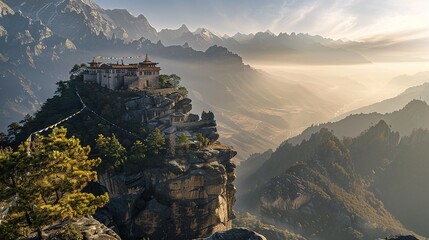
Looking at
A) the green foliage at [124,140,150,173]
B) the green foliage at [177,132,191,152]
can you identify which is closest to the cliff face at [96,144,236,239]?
the green foliage at [124,140,150,173]

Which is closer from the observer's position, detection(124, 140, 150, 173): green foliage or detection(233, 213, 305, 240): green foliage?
detection(124, 140, 150, 173): green foliage

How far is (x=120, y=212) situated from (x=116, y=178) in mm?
8456

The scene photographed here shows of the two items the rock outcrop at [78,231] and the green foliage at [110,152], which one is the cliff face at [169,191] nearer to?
the green foliage at [110,152]

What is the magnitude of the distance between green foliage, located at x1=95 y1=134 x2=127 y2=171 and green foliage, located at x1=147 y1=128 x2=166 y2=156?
7.36 m

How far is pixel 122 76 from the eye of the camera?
11825cm

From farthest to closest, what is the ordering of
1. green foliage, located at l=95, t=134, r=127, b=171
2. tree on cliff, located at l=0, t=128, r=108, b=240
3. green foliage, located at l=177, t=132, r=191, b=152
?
green foliage, located at l=177, t=132, r=191, b=152
green foliage, located at l=95, t=134, r=127, b=171
tree on cliff, located at l=0, t=128, r=108, b=240

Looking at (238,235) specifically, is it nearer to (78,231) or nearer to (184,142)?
(78,231)

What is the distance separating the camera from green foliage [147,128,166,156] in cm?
9275

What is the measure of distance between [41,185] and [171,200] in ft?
173

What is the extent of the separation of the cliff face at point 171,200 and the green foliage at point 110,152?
313 cm

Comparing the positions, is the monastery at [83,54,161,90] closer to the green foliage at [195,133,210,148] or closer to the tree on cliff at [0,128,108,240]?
the green foliage at [195,133,210,148]

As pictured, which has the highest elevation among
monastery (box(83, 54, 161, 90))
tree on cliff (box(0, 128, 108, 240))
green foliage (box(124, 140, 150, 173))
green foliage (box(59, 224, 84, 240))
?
monastery (box(83, 54, 161, 90))

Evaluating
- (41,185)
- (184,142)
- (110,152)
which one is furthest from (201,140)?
(41,185)

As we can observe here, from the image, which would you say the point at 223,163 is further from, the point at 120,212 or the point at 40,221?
the point at 40,221
